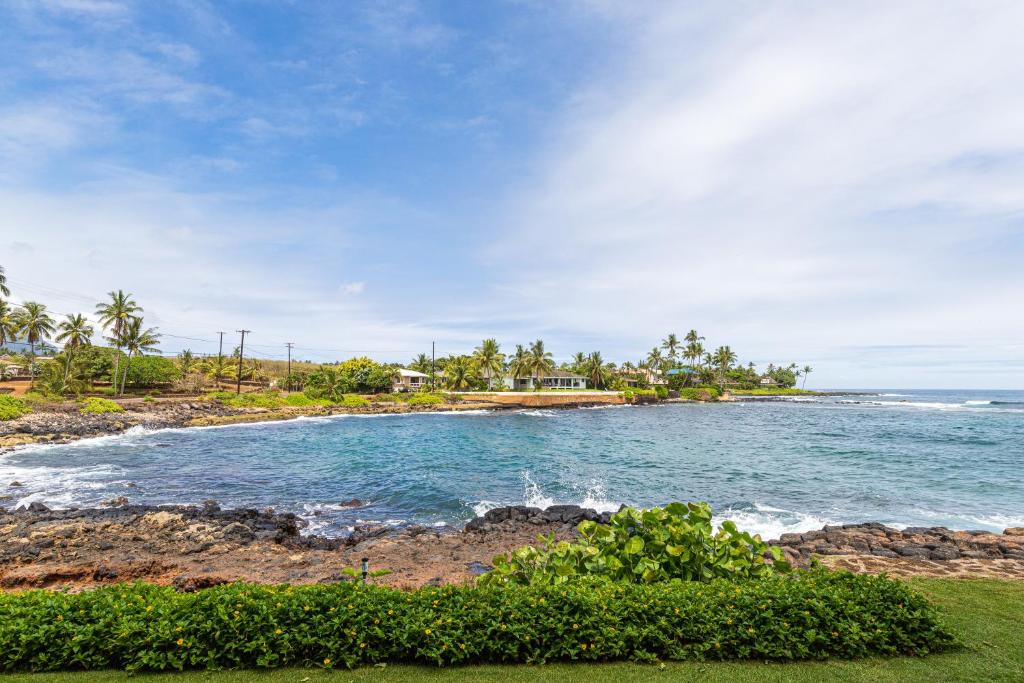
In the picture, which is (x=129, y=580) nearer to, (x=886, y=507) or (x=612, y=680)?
(x=612, y=680)

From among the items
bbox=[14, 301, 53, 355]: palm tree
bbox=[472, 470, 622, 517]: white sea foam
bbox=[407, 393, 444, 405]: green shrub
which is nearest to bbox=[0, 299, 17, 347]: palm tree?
bbox=[14, 301, 53, 355]: palm tree

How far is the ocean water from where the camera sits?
712 inches

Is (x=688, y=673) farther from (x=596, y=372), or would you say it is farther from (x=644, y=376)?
(x=644, y=376)

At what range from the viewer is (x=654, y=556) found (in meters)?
7.07

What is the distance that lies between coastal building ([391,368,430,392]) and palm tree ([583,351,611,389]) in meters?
34.6

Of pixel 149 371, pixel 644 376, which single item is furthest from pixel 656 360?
pixel 149 371

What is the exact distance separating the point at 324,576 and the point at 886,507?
66.2 feet

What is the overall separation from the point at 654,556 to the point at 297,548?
1055cm

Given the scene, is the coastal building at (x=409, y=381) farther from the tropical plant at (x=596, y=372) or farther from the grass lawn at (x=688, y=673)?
the grass lawn at (x=688, y=673)

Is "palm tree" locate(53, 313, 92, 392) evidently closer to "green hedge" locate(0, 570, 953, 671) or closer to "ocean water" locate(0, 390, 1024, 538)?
"ocean water" locate(0, 390, 1024, 538)

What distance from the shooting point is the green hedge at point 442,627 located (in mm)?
5152

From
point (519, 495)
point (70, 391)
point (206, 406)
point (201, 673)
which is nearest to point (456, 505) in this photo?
point (519, 495)

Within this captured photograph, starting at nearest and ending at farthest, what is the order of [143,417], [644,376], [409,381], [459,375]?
[143,417]
[459,375]
[409,381]
[644,376]

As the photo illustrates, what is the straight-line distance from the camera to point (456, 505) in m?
18.6
